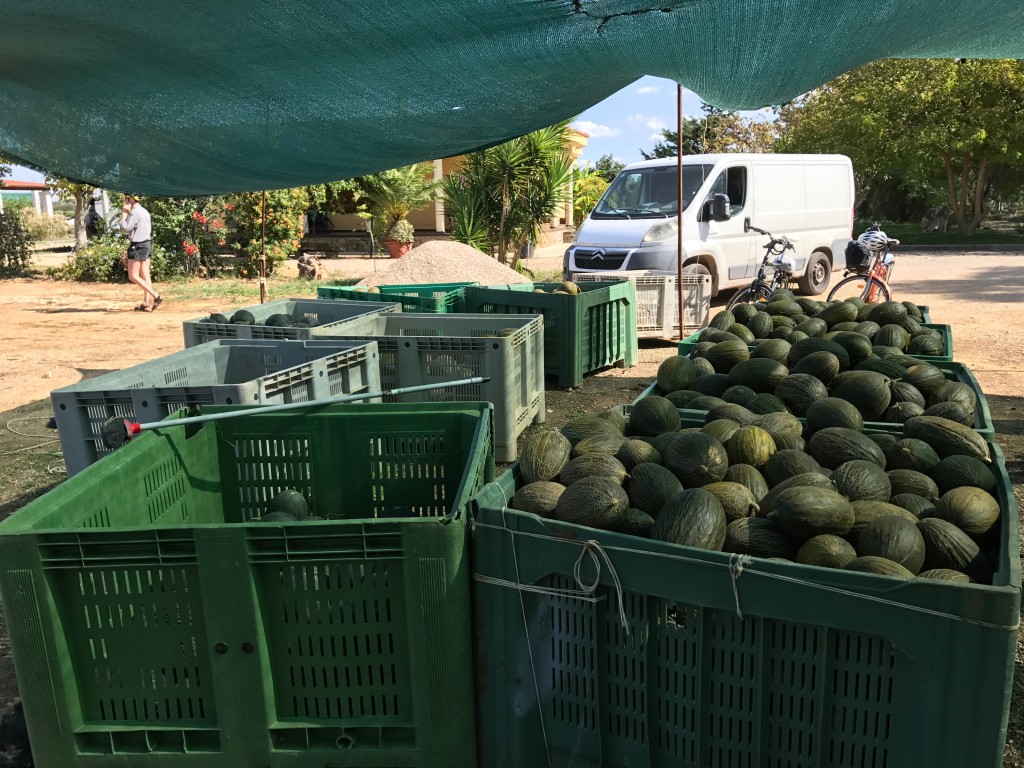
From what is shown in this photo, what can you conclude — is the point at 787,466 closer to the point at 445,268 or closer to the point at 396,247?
the point at 445,268

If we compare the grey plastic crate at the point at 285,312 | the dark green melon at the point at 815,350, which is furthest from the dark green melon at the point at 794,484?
the grey plastic crate at the point at 285,312

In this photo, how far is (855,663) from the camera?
2.18m

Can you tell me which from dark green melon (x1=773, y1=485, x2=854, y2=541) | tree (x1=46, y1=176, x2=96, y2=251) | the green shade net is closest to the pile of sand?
the green shade net

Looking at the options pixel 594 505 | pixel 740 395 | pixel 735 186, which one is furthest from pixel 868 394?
pixel 735 186

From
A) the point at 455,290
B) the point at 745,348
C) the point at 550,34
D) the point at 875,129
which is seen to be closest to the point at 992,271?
the point at 875,129

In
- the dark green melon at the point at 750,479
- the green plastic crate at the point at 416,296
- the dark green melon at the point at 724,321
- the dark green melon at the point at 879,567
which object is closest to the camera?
the dark green melon at the point at 879,567

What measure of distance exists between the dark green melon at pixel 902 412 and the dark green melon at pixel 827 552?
1.61 metres

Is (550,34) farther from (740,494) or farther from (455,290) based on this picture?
(455,290)

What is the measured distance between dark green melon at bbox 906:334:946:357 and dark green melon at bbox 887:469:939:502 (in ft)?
7.70

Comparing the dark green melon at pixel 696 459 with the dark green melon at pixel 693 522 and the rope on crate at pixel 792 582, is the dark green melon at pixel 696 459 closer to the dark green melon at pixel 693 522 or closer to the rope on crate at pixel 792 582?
the dark green melon at pixel 693 522

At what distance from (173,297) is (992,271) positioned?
1818cm

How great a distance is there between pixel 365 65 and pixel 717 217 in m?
10.2

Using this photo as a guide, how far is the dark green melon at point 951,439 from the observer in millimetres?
3291

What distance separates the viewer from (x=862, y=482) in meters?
2.98
